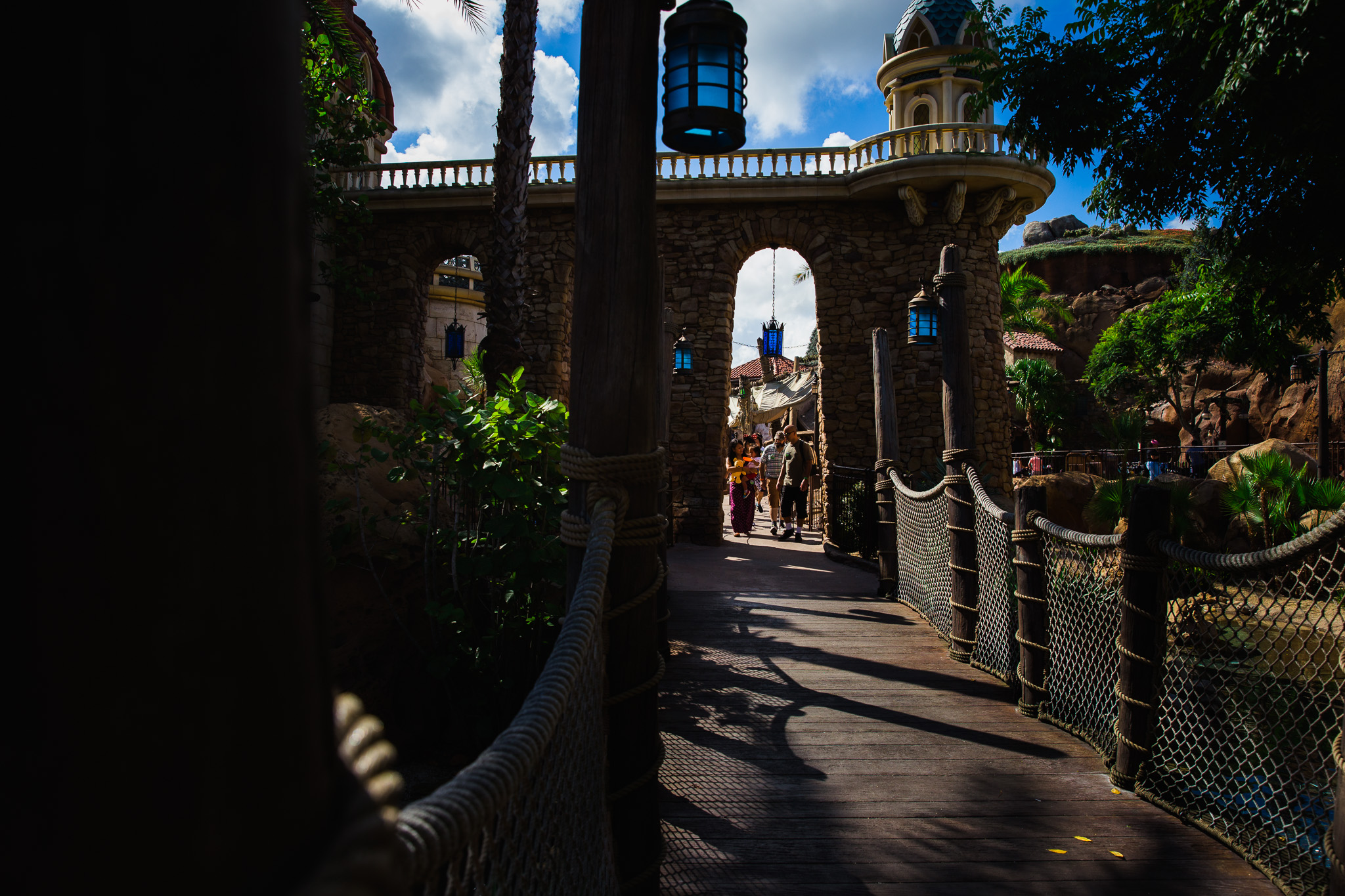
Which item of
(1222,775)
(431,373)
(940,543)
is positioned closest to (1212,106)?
(940,543)

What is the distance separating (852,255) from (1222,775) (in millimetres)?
11448

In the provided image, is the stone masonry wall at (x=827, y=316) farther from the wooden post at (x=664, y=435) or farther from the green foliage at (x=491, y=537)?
the green foliage at (x=491, y=537)

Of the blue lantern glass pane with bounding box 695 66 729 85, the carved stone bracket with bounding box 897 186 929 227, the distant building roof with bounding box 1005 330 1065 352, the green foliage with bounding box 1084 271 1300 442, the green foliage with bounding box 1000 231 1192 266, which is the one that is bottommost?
the blue lantern glass pane with bounding box 695 66 729 85

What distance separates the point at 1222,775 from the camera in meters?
2.96

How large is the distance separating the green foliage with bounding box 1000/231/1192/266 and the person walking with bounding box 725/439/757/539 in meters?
24.9

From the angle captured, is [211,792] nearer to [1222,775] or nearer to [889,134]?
[1222,775]

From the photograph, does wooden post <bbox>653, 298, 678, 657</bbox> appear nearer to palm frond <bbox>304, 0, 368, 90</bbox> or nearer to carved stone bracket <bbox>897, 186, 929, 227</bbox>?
palm frond <bbox>304, 0, 368, 90</bbox>

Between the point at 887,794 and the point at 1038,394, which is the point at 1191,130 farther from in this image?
the point at 1038,394

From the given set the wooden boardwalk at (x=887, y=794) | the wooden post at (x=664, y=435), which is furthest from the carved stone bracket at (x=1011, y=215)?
the wooden boardwalk at (x=887, y=794)

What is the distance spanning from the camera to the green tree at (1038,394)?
28.5 m

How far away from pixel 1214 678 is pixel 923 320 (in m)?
5.78

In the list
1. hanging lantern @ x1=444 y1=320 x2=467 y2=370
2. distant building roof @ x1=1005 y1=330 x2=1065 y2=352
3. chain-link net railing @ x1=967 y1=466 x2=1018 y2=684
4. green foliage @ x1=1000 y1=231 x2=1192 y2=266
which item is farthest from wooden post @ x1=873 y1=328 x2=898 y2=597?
green foliage @ x1=1000 y1=231 x2=1192 y2=266

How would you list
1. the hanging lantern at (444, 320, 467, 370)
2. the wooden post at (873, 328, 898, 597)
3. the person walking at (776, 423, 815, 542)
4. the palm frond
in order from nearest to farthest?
the wooden post at (873, 328, 898, 597)
the palm frond
the person walking at (776, 423, 815, 542)
the hanging lantern at (444, 320, 467, 370)

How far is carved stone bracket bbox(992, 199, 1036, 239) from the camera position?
539 inches
